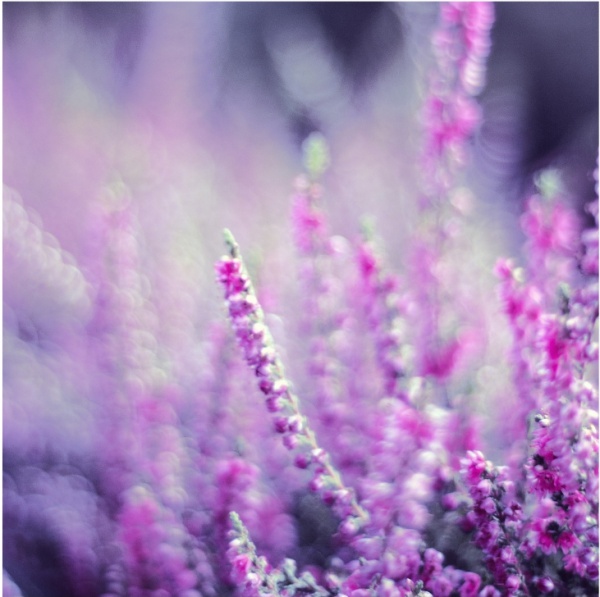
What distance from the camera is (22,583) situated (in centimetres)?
64

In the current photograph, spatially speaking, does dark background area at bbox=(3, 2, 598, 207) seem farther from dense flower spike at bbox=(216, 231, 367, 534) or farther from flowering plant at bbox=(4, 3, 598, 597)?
dense flower spike at bbox=(216, 231, 367, 534)

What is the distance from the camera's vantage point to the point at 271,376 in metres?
0.45

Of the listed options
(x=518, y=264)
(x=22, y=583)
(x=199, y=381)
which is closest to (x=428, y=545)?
(x=199, y=381)

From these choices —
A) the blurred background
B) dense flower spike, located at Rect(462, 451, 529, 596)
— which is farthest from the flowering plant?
the blurred background

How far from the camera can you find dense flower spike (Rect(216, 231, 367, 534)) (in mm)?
430

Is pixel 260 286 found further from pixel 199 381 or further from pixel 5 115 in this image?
pixel 5 115

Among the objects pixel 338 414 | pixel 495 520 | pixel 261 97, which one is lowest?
pixel 495 520

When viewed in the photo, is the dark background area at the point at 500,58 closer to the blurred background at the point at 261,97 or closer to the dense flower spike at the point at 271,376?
the blurred background at the point at 261,97

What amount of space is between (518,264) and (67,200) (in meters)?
0.65

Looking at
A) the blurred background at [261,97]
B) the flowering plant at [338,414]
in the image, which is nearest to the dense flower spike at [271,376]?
the flowering plant at [338,414]

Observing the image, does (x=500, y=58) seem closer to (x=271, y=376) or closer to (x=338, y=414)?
(x=338, y=414)

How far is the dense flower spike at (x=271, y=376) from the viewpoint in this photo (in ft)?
1.41

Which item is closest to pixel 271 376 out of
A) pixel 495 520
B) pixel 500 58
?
pixel 495 520

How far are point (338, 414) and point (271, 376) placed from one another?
190 millimetres
